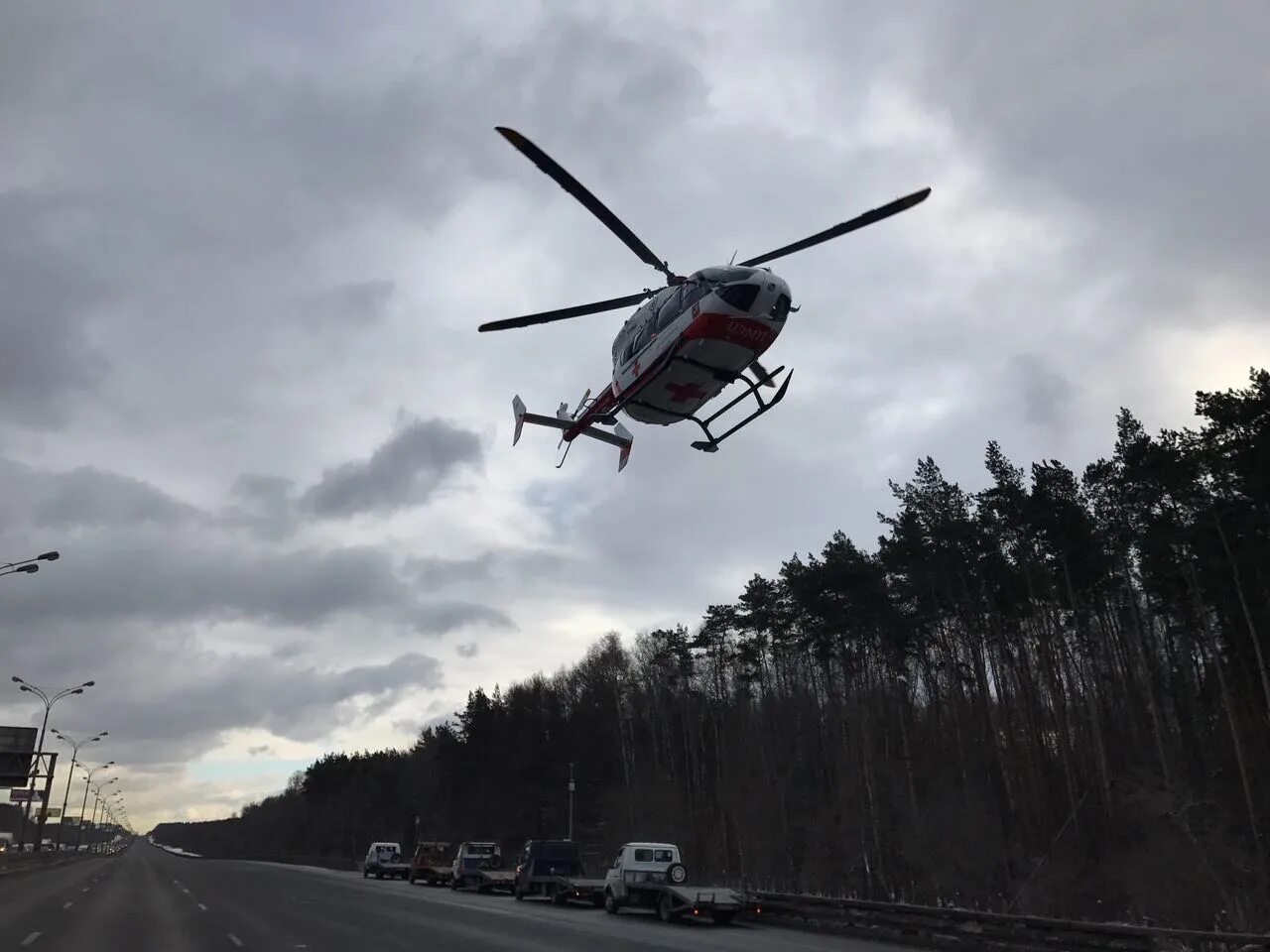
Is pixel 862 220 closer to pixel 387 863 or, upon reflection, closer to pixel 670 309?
pixel 670 309

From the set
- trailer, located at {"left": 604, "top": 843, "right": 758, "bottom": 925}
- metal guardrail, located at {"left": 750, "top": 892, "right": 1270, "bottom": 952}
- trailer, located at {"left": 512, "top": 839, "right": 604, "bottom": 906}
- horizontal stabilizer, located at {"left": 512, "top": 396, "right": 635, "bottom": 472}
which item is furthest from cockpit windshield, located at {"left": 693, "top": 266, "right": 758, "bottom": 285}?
trailer, located at {"left": 512, "top": 839, "right": 604, "bottom": 906}

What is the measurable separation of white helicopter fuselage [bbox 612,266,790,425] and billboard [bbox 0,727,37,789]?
55.0 metres

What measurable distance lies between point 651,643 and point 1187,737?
52744 millimetres

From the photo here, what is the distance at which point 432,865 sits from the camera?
4306cm

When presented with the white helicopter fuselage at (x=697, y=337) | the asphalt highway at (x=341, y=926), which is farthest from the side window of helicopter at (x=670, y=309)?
the asphalt highway at (x=341, y=926)

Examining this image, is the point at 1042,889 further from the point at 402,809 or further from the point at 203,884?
the point at 402,809

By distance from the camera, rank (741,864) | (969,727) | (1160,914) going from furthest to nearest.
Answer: (741,864), (969,727), (1160,914)

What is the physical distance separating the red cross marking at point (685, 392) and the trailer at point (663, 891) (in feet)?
43.4

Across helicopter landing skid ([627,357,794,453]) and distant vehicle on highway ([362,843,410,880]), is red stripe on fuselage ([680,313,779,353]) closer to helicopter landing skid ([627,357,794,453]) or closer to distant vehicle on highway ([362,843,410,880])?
helicopter landing skid ([627,357,794,453])

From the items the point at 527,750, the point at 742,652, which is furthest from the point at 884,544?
the point at 527,750

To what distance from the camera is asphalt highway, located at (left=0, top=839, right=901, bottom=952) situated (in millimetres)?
16359

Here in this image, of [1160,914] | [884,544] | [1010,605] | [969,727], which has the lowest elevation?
[1160,914]

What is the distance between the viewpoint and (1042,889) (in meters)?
33.1

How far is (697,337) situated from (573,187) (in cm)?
391
